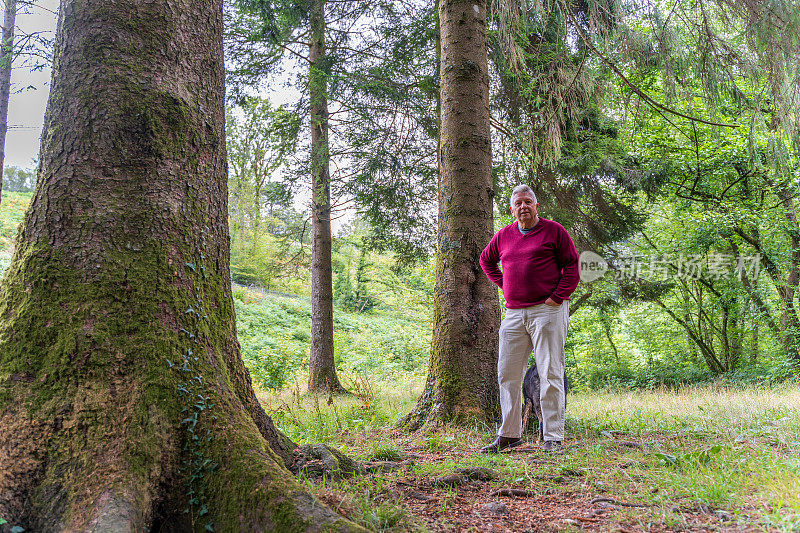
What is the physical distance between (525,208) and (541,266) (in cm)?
51

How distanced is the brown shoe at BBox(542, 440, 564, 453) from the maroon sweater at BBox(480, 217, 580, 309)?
108cm

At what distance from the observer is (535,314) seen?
3855 mm

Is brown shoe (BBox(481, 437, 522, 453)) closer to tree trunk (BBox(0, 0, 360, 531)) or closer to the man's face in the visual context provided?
the man's face

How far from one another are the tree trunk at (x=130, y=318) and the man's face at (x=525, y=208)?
7.84 feet

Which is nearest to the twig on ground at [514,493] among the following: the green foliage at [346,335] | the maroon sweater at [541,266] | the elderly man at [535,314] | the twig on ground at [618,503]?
Result: the twig on ground at [618,503]

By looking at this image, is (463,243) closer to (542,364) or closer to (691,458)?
(542,364)

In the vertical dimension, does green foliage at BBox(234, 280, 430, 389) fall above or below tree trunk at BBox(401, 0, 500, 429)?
below

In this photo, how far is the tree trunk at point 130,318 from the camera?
1871mm

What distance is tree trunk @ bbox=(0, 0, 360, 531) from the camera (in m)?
1.87

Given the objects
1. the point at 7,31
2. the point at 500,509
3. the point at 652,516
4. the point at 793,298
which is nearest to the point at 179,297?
the point at 500,509

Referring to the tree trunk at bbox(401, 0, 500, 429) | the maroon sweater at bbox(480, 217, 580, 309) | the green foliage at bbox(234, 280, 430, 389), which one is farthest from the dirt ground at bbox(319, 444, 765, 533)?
the green foliage at bbox(234, 280, 430, 389)

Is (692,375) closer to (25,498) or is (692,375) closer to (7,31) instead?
(25,498)

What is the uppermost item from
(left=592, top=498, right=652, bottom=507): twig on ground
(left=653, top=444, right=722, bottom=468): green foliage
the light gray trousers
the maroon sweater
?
the maroon sweater

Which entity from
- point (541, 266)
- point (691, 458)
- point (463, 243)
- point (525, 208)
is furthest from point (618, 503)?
point (463, 243)
